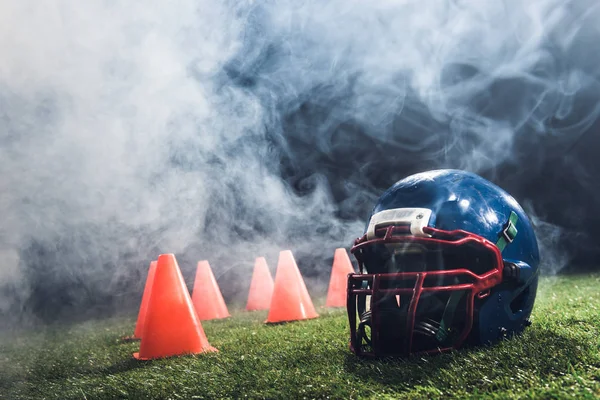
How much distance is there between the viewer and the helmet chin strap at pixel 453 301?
103 inches

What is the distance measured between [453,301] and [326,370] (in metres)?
0.76

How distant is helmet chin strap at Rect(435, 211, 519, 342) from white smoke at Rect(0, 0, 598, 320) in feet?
14.3

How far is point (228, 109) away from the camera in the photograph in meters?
6.85

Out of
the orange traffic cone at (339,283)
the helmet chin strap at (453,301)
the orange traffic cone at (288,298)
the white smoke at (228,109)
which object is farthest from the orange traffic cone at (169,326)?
the orange traffic cone at (339,283)

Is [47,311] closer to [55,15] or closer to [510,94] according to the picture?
[55,15]

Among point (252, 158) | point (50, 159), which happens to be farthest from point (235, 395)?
Result: point (252, 158)

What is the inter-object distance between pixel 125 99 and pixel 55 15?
3.62 feet

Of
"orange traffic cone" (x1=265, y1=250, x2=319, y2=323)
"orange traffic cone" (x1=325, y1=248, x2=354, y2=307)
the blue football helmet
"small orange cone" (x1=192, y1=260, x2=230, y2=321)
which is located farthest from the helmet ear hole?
"small orange cone" (x1=192, y1=260, x2=230, y2=321)

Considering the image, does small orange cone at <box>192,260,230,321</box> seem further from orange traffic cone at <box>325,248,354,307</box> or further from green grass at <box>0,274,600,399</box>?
green grass at <box>0,274,600,399</box>

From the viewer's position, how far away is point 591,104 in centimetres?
905

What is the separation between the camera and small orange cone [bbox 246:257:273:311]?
7777 millimetres

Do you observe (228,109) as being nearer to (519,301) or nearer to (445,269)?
(445,269)

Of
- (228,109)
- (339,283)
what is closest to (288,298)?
(339,283)

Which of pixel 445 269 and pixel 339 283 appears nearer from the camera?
pixel 445 269
